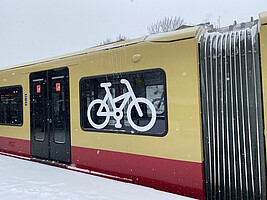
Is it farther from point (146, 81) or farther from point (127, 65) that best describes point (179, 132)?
point (127, 65)

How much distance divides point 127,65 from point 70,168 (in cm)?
239

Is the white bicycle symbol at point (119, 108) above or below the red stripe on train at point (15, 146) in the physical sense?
above

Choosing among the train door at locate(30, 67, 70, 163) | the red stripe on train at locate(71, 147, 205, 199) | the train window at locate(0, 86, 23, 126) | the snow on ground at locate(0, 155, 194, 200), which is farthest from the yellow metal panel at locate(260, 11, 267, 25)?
the train window at locate(0, 86, 23, 126)

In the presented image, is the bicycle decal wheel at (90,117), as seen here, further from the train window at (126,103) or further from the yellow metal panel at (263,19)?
the yellow metal panel at (263,19)

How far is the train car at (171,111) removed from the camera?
10.2 feet

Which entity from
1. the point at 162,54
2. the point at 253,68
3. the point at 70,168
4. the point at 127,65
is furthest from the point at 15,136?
the point at 253,68

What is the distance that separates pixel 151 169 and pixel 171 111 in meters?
0.96

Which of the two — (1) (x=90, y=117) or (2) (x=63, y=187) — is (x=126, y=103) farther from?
(2) (x=63, y=187)

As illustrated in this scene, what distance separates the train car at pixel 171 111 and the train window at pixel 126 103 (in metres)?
0.02

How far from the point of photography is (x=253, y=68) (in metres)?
3.06

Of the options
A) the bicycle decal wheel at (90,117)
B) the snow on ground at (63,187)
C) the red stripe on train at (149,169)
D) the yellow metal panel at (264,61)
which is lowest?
the snow on ground at (63,187)

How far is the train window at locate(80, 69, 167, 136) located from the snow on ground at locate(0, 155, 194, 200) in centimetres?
84

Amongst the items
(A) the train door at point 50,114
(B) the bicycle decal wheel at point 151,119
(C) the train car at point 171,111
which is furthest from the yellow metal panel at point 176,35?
(A) the train door at point 50,114

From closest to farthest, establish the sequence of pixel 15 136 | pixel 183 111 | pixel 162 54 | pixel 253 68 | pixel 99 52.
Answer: pixel 253 68 < pixel 183 111 < pixel 162 54 < pixel 99 52 < pixel 15 136
